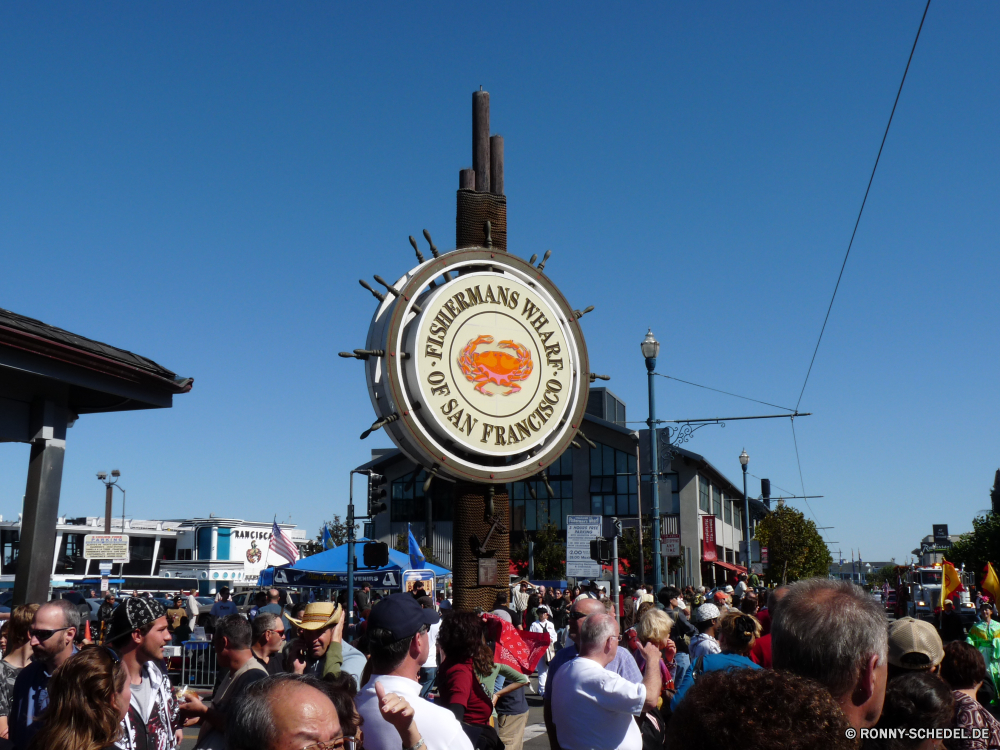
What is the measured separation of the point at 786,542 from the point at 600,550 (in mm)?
44262

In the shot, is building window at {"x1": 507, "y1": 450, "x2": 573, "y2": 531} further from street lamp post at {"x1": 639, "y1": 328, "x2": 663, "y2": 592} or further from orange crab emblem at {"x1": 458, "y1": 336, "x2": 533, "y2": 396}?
orange crab emblem at {"x1": 458, "y1": 336, "x2": 533, "y2": 396}

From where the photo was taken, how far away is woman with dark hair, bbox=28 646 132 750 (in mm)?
3535

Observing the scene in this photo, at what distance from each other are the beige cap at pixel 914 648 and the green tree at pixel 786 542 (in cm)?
5278

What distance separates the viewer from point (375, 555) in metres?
17.9

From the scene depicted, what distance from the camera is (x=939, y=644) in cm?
434

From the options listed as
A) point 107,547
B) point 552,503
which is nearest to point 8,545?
point 552,503

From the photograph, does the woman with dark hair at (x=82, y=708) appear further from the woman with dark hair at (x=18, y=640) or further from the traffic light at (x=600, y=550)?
the traffic light at (x=600, y=550)

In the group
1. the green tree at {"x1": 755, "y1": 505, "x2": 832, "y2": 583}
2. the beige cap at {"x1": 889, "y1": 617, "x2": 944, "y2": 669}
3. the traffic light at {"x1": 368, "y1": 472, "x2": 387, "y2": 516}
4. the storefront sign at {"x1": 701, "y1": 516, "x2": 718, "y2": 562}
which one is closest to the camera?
the beige cap at {"x1": 889, "y1": 617, "x2": 944, "y2": 669}

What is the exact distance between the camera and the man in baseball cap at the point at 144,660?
4387mm

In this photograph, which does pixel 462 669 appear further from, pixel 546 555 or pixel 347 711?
pixel 546 555

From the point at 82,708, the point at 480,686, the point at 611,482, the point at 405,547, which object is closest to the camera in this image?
the point at 82,708

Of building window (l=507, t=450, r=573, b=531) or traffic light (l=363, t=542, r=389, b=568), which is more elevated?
building window (l=507, t=450, r=573, b=531)

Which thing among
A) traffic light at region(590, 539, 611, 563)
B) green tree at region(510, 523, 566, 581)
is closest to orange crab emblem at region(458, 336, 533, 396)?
traffic light at region(590, 539, 611, 563)

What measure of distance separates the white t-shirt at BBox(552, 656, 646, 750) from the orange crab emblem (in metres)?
6.37
